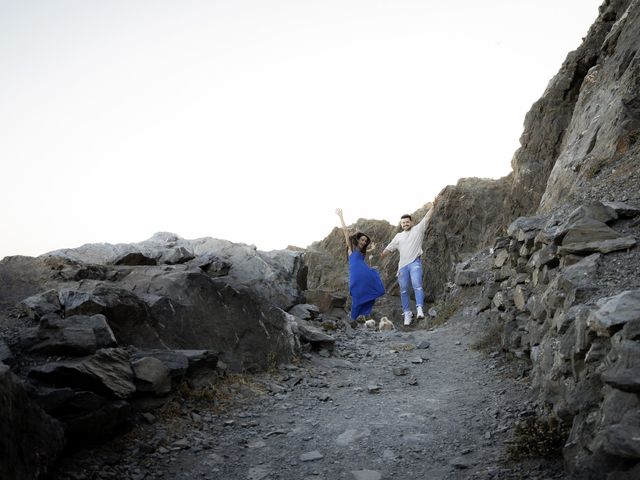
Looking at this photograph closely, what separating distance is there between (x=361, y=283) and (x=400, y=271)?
121 centimetres

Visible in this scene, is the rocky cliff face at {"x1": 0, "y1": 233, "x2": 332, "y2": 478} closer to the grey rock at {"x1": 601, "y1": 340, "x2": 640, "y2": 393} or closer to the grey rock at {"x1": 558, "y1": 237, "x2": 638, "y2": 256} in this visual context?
the grey rock at {"x1": 601, "y1": 340, "x2": 640, "y2": 393}

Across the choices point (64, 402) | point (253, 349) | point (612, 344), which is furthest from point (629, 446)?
point (253, 349)

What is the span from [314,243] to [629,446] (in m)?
36.0

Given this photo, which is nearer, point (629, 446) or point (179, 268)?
point (629, 446)

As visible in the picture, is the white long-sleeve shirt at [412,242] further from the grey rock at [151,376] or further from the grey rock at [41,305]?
the grey rock at [41,305]

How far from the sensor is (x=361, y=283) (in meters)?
14.7

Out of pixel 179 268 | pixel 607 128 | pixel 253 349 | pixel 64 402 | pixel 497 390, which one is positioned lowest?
pixel 497 390

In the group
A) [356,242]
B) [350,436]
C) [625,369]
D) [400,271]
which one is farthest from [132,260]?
[625,369]

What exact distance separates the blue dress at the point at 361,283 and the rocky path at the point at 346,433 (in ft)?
18.5

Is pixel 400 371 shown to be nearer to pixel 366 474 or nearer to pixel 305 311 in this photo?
pixel 366 474

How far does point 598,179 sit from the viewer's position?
9.15 meters

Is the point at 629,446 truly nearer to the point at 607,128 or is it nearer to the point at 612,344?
the point at 612,344

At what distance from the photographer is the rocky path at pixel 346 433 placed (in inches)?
202

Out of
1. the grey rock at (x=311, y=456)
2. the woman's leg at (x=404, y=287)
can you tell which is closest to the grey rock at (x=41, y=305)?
the grey rock at (x=311, y=456)
